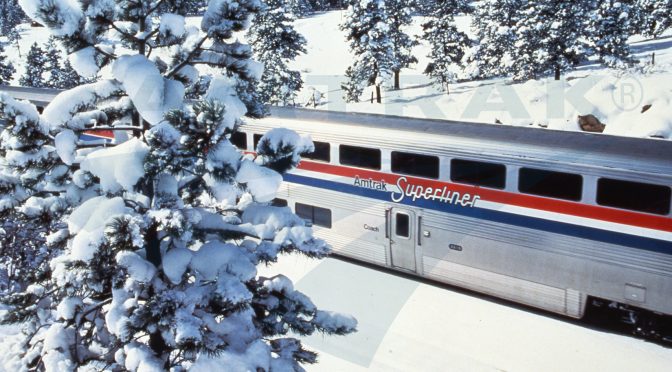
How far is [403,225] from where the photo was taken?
38.9ft

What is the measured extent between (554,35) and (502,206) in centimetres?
3452

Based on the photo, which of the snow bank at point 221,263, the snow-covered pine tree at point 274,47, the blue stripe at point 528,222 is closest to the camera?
the snow bank at point 221,263

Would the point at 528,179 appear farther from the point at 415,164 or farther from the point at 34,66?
the point at 34,66

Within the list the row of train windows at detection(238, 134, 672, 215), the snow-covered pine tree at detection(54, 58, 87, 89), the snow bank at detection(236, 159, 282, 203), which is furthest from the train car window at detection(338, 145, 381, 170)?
the snow-covered pine tree at detection(54, 58, 87, 89)

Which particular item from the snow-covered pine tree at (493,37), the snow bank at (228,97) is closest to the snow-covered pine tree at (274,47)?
the snow-covered pine tree at (493,37)

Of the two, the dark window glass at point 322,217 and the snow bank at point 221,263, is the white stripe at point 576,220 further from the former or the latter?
the snow bank at point 221,263

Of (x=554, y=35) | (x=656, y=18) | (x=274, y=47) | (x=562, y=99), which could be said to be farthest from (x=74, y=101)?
(x=656, y=18)

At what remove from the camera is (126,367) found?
209 inches

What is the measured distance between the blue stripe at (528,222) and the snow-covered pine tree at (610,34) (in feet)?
123

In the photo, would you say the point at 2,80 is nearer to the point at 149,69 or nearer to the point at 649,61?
the point at 149,69

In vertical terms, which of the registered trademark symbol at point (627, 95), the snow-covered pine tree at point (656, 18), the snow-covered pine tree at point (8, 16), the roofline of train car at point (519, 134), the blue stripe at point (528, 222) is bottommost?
the blue stripe at point (528, 222)

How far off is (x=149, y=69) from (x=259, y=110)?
1371mm

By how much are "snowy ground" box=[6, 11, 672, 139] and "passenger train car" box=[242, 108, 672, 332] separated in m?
14.0

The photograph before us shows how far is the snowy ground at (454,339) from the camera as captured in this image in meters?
9.51
